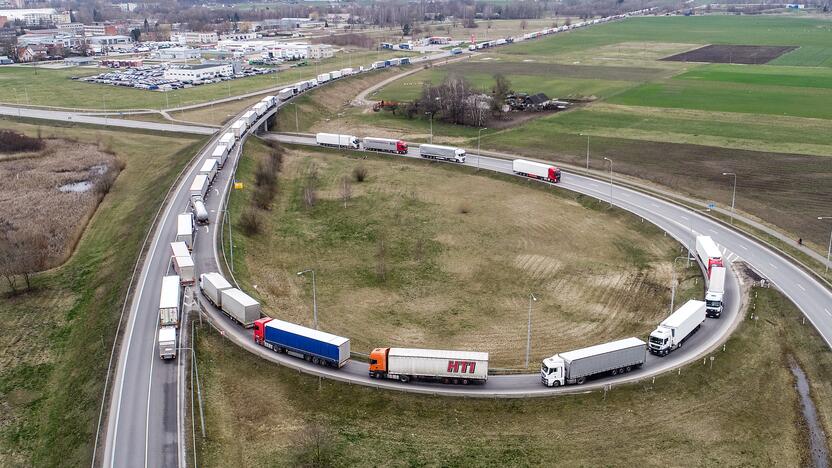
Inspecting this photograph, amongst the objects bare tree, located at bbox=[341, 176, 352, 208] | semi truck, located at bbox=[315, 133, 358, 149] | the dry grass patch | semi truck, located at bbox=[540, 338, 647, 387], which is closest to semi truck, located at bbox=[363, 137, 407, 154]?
semi truck, located at bbox=[315, 133, 358, 149]

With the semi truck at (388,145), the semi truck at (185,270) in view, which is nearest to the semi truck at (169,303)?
the semi truck at (185,270)

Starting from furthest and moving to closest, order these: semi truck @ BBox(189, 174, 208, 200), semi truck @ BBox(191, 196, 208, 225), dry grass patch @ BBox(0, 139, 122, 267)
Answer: dry grass patch @ BBox(0, 139, 122, 267) → semi truck @ BBox(189, 174, 208, 200) → semi truck @ BBox(191, 196, 208, 225)

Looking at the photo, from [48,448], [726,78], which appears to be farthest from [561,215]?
[726,78]

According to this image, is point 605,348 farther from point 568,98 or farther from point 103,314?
point 568,98

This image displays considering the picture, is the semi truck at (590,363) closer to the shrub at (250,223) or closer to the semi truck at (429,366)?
the semi truck at (429,366)

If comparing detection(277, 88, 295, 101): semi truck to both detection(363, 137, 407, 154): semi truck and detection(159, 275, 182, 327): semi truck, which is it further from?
detection(159, 275, 182, 327): semi truck
